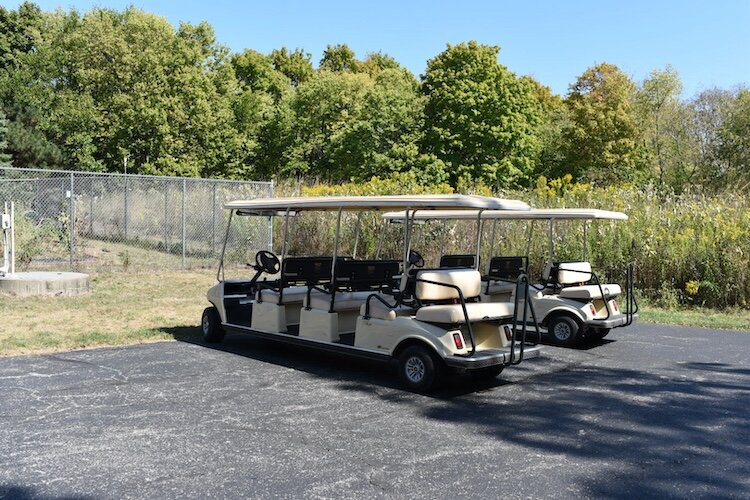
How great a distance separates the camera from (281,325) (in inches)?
306

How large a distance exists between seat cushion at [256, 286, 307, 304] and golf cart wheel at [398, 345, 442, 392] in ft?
6.27

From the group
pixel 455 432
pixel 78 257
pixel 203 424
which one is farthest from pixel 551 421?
pixel 78 257

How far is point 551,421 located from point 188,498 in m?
2.97

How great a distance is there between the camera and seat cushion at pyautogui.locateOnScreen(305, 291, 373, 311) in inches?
290

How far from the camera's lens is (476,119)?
34.7 m

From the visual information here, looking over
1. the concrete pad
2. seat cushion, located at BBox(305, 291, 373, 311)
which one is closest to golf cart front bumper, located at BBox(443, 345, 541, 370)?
seat cushion, located at BBox(305, 291, 373, 311)

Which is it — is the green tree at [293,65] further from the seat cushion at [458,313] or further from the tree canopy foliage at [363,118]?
the seat cushion at [458,313]

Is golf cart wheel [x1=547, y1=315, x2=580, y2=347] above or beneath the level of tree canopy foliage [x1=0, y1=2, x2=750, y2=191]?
beneath

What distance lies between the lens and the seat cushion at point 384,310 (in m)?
6.70

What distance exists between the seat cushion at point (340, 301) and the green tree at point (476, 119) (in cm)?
2727

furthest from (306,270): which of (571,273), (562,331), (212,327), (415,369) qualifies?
(571,273)

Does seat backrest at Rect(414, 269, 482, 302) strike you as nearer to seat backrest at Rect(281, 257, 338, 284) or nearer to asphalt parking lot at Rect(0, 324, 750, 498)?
asphalt parking lot at Rect(0, 324, 750, 498)

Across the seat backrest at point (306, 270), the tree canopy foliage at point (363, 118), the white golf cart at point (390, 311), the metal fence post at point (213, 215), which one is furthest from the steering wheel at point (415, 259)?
the tree canopy foliage at point (363, 118)

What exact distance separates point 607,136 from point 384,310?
30834mm
